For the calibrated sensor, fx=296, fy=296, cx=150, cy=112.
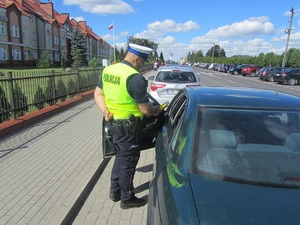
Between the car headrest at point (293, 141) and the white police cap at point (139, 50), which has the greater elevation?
the white police cap at point (139, 50)

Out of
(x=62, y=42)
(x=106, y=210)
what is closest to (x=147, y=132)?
(x=106, y=210)

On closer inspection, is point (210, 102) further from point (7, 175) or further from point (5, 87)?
point (5, 87)

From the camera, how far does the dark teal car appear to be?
168 cm

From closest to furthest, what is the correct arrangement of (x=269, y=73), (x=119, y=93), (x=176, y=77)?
(x=119, y=93)
(x=176, y=77)
(x=269, y=73)

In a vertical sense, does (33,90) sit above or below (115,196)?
above

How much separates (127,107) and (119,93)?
180mm

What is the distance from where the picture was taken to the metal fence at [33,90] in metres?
7.41

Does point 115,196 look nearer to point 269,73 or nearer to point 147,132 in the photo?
point 147,132

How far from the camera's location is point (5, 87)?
24.0 feet

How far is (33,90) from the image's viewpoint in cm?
891

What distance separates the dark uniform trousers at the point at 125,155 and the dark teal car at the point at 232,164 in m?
0.57

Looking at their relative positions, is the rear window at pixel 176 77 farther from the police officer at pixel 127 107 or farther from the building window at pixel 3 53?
the building window at pixel 3 53

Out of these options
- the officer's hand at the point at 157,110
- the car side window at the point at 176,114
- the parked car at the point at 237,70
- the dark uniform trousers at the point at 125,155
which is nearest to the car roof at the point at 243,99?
the car side window at the point at 176,114

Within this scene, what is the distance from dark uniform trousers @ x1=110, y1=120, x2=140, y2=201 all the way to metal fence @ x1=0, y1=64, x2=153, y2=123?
4871mm
